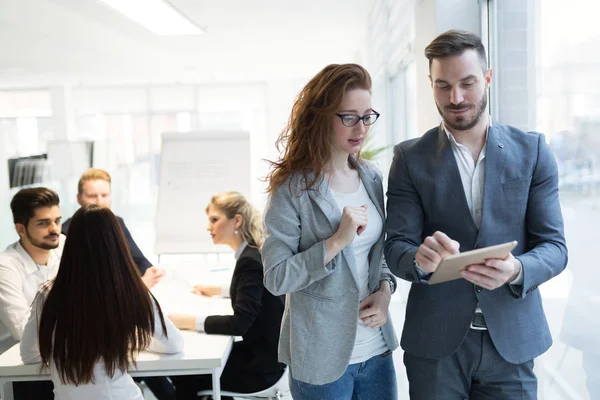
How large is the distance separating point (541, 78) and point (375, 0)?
156 inches


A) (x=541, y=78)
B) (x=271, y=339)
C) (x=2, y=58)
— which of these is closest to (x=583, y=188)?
(x=541, y=78)

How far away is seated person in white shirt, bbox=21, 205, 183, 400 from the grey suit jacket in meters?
1.04

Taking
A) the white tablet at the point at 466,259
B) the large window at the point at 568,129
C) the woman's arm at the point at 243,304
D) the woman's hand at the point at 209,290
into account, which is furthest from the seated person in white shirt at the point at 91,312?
the large window at the point at 568,129

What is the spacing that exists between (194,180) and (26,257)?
245 centimetres

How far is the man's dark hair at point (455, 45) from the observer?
1585mm

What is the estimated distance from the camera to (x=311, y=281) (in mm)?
1648

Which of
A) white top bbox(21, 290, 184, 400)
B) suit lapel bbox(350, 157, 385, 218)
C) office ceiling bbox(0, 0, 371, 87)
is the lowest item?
white top bbox(21, 290, 184, 400)

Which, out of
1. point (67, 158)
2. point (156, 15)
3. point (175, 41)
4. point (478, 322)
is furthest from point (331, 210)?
point (175, 41)

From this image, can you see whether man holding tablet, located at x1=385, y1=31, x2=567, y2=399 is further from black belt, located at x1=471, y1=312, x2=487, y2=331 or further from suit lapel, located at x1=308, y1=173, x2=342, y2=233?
suit lapel, located at x1=308, y1=173, x2=342, y2=233

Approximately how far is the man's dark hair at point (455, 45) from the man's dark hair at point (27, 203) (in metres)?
2.32

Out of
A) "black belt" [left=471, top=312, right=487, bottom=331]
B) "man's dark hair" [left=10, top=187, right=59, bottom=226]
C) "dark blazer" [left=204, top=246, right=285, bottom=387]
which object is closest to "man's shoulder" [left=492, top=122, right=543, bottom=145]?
"black belt" [left=471, top=312, right=487, bottom=331]

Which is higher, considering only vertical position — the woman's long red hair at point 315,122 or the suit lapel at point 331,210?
the woman's long red hair at point 315,122

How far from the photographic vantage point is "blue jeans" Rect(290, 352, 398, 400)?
1.70 m

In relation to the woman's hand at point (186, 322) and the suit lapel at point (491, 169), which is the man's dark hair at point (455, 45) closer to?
the suit lapel at point (491, 169)
